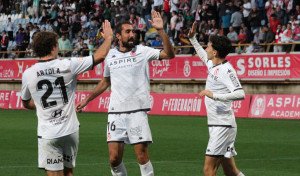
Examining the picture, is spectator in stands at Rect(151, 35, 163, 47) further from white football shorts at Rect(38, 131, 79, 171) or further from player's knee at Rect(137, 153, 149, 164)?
white football shorts at Rect(38, 131, 79, 171)

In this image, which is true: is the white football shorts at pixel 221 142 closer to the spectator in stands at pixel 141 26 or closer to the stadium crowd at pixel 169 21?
the stadium crowd at pixel 169 21

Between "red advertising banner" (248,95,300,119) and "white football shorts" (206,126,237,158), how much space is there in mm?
16348

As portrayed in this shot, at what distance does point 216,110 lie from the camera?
9.36 meters

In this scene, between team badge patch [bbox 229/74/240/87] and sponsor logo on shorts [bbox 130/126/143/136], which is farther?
sponsor logo on shorts [bbox 130/126/143/136]

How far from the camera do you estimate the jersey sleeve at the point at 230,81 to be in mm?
9086

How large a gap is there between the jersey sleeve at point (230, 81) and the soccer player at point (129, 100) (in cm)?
81

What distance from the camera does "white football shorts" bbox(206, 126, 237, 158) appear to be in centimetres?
909

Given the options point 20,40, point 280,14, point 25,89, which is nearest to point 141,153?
point 25,89

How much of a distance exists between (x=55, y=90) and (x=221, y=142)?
2444mm

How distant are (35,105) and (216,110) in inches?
98.8

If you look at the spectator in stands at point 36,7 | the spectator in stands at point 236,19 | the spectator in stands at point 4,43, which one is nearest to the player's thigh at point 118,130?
the spectator in stands at point 236,19

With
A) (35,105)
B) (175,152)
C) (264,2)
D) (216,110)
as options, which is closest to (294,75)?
(264,2)

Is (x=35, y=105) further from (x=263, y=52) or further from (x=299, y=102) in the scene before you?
(x=263, y=52)

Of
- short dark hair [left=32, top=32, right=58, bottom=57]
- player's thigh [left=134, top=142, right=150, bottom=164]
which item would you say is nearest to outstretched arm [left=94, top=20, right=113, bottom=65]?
short dark hair [left=32, top=32, right=58, bottom=57]
